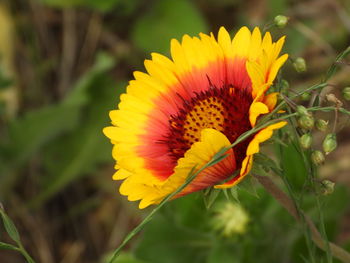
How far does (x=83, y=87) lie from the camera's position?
99.3 inches

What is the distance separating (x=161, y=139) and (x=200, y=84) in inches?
5.8

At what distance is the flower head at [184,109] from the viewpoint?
1244 mm

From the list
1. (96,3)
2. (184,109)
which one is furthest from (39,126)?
(184,109)

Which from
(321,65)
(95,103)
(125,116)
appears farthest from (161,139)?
(321,65)

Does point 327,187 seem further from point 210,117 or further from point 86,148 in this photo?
point 86,148

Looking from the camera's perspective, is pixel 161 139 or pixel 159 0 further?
pixel 159 0

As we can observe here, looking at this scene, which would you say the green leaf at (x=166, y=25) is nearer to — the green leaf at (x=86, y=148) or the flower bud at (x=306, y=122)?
the green leaf at (x=86, y=148)

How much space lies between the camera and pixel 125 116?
1.37 meters

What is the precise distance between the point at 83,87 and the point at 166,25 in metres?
0.47

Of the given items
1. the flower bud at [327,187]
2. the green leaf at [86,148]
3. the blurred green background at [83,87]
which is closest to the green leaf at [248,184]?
the flower bud at [327,187]

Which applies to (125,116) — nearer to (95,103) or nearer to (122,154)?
(122,154)

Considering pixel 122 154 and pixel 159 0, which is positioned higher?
pixel 159 0

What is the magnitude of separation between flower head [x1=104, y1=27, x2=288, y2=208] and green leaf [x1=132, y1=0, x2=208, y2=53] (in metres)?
1.25

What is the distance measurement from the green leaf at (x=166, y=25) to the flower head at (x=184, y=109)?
49.1 inches
